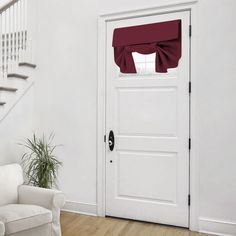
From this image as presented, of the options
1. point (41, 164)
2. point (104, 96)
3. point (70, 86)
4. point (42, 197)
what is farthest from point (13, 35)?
point (42, 197)

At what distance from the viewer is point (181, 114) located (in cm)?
302

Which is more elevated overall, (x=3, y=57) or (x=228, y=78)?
(x=3, y=57)

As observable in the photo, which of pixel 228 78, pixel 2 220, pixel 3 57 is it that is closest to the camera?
pixel 2 220

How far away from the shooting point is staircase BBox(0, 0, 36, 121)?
3.30 m

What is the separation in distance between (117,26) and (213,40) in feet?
3.82

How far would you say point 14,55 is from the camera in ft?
11.5

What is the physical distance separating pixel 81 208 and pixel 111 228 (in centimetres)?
64

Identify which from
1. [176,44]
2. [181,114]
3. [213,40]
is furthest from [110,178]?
[213,40]

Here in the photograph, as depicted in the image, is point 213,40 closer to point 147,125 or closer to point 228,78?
point 228,78

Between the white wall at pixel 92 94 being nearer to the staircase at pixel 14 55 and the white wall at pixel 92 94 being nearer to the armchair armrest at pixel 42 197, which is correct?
the staircase at pixel 14 55

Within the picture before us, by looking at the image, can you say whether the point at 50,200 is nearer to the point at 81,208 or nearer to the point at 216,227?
the point at 81,208

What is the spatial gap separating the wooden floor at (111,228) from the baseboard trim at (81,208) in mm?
→ 131

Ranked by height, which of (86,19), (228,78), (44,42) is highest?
(86,19)

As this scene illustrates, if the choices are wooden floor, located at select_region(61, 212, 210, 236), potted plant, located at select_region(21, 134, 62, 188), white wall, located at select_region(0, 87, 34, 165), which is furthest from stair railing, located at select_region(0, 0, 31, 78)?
wooden floor, located at select_region(61, 212, 210, 236)
